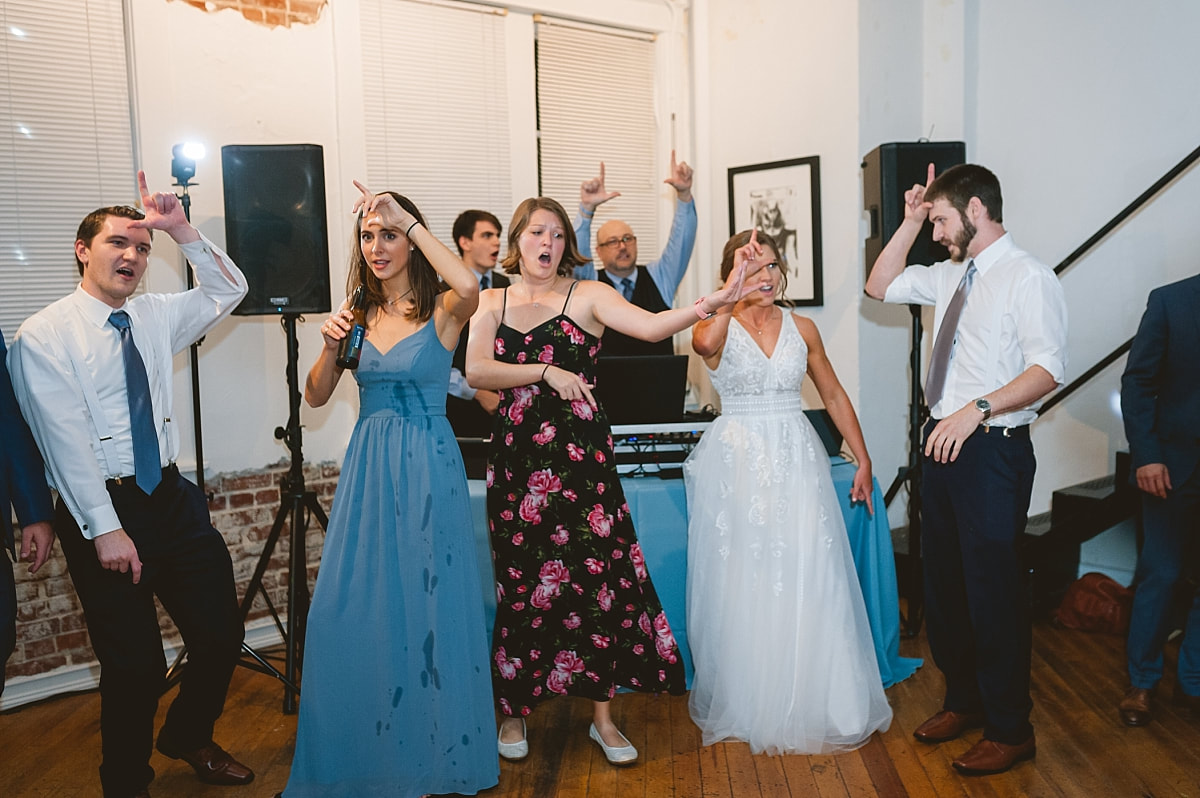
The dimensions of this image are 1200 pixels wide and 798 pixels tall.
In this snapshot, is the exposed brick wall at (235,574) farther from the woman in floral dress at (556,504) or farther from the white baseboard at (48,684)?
the woman in floral dress at (556,504)

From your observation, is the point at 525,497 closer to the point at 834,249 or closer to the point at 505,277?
the point at 505,277

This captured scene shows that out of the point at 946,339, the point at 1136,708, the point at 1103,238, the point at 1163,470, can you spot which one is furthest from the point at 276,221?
the point at 1103,238

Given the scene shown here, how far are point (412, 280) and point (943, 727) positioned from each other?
87.3 inches

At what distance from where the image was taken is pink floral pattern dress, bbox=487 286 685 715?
2.81m

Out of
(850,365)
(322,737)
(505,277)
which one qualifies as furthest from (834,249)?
(322,737)

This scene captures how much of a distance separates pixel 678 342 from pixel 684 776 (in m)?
3.00

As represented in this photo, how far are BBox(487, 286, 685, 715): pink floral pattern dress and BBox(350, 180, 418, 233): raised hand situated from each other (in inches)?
18.9

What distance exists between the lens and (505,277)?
14.0 feet

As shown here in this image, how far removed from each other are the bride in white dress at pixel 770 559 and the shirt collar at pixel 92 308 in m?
1.84

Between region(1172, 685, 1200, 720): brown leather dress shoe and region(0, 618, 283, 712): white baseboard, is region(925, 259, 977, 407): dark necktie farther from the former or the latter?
region(0, 618, 283, 712): white baseboard

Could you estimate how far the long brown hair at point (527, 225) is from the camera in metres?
2.82

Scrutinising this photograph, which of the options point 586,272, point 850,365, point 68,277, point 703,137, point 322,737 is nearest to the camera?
point 322,737

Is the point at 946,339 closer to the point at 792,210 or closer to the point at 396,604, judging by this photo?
the point at 396,604

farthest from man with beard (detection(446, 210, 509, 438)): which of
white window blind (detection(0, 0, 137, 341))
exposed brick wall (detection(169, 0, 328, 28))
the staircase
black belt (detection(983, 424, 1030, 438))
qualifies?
the staircase
